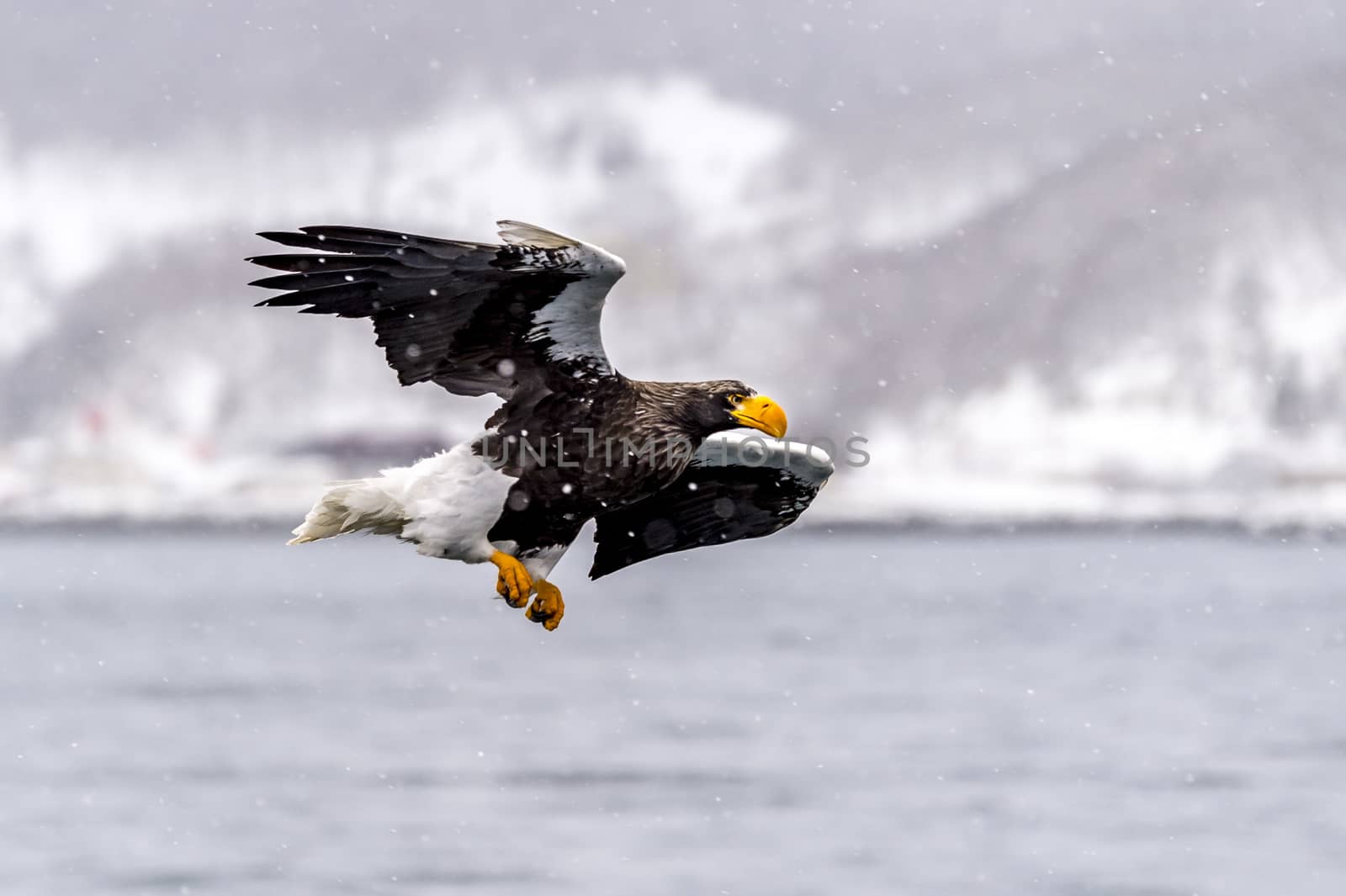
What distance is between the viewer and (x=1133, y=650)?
2879 inches

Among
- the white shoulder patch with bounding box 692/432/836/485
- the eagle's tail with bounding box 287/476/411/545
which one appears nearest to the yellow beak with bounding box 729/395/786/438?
the white shoulder patch with bounding box 692/432/836/485

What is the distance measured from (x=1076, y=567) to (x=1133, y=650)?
77.1 metres

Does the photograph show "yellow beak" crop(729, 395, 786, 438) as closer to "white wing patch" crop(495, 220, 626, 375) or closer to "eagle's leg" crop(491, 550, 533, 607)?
"white wing patch" crop(495, 220, 626, 375)

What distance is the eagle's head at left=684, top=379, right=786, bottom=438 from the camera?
→ 8.47 m

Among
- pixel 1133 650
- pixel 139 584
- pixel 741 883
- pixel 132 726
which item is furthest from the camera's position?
pixel 139 584

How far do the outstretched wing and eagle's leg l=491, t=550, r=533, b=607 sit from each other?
0.84m

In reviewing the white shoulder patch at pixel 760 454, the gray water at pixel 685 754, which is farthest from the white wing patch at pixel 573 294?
the gray water at pixel 685 754

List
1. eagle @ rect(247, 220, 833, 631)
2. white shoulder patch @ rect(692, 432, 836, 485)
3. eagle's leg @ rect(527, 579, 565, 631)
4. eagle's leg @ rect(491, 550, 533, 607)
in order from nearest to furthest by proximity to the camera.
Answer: eagle @ rect(247, 220, 833, 631)
eagle's leg @ rect(491, 550, 533, 607)
eagle's leg @ rect(527, 579, 565, 631)
white shoulder patch @ rect(692, 432, 836, 485)

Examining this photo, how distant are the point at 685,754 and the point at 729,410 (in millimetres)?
39404

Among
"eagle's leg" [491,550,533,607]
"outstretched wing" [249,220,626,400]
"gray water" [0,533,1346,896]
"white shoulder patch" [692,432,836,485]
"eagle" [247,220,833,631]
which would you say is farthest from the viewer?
"gray water" [0,533,1346,896]

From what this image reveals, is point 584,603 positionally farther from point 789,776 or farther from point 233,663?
point 789,776

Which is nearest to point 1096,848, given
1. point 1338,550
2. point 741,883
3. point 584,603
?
point 741,883

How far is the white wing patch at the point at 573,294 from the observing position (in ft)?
26.0

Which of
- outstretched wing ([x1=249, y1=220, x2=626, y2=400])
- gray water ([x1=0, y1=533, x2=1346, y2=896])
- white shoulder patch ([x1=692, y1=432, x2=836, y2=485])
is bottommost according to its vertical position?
gray water ([x1=0, y1=533, x2=1346, y2=896])
